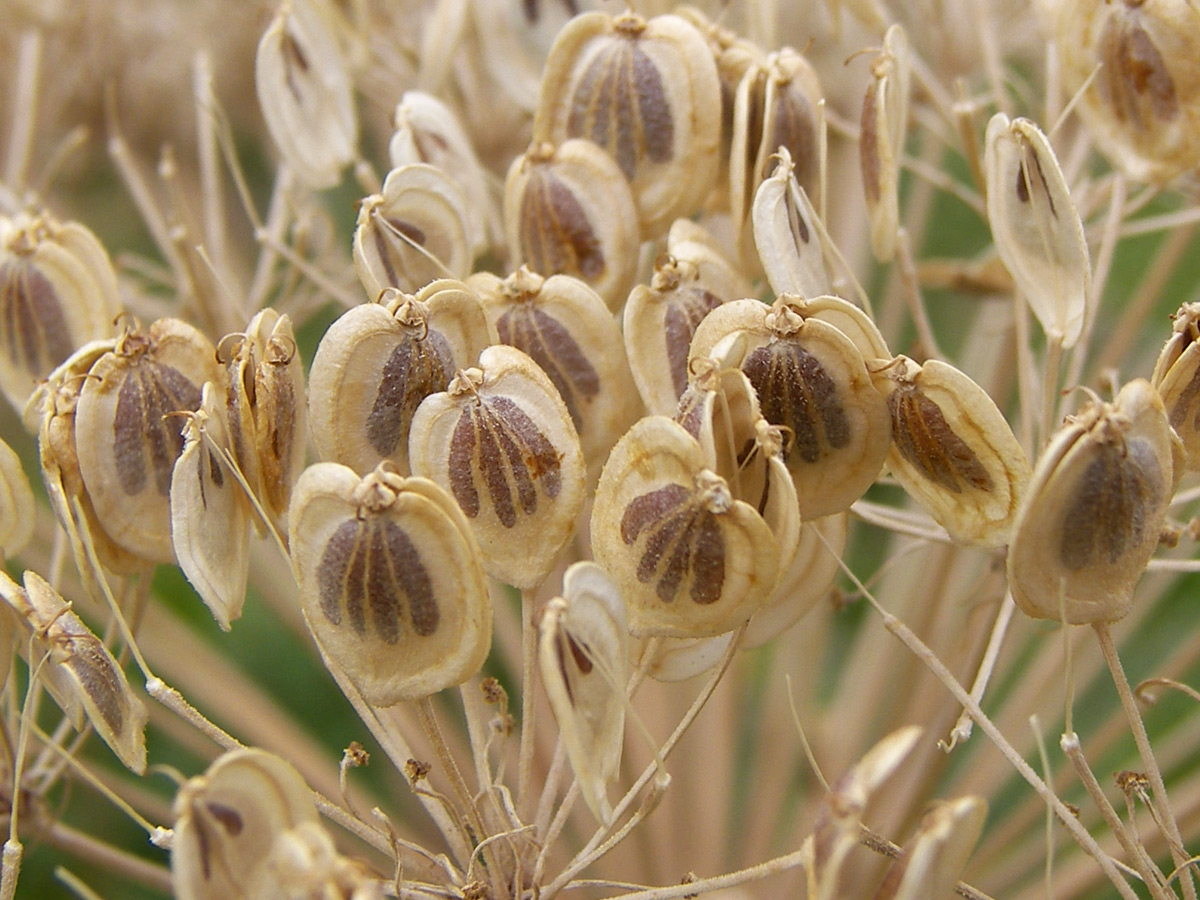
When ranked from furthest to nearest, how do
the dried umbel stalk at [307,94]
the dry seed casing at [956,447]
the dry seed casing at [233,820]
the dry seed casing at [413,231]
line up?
1. the dried umbel stalk at [307,94]
2. the dry seed casing at [413,231]
3. the dry seed casing at [956,447]
4. the dry seed casing at [233,820]

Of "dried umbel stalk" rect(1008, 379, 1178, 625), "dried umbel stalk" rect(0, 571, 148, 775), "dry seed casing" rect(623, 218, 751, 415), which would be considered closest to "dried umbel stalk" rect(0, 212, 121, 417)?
"dried umbel stalk" rect(0, 571, 148, 775)

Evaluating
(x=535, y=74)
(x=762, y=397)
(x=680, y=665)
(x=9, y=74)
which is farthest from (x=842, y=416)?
(x=9, y=74)

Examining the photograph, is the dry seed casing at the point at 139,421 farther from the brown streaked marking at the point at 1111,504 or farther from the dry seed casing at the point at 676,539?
the brown streaked marking at the point at 1111,504

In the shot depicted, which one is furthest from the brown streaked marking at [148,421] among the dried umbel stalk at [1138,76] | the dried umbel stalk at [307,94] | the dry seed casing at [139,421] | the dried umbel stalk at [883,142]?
the dried umbel stalk at [1138,76]

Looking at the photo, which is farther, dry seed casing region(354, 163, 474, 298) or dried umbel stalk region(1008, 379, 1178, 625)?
dry seed casing region(354, 163, 474, 298)

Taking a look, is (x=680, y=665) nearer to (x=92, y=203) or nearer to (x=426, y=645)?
(x=426, y=645)

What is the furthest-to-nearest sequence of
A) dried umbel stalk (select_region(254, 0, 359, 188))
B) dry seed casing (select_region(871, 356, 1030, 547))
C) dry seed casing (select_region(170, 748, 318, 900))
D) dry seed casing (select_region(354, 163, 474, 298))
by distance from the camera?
dried umbel stalk (select_region(254, 0, 359, 188)), dry seed casing (select_region(354, 163, 474, 298)), dry seed casing (select_region(871, 356, 1030, 547)), dry seed casing (select_region(170, 748, 318, 900))

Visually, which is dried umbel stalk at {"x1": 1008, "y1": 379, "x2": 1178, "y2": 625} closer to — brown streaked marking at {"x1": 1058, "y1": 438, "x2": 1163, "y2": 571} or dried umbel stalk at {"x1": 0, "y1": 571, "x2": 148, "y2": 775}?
brown streaked marking at {"x1": 1058, "y1": 438, "x2": 1163, "y2": 571}

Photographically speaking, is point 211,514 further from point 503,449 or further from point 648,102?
point 648,102
